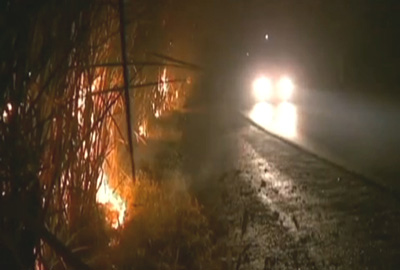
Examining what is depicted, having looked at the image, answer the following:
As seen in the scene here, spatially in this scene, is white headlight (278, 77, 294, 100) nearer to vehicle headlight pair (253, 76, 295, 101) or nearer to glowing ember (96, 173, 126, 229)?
vehicle headlight pair (253, 76, 295, 101)

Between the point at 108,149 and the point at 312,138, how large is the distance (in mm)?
9094

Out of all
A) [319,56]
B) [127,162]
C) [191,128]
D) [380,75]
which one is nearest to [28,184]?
[127,162]

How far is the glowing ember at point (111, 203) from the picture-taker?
23.0 ft

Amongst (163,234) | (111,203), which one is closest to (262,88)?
(111,203)

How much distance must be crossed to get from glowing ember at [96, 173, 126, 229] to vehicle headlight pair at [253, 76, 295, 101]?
20.5 meters

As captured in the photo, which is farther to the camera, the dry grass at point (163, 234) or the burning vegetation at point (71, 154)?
the dry grass at point (163, 234)

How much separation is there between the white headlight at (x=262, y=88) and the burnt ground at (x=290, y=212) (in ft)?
49.6

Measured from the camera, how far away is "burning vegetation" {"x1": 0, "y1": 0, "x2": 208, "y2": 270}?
149 inches

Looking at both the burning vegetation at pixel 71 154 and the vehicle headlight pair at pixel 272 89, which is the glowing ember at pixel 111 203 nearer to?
the burning vegetation at pixel 71 154

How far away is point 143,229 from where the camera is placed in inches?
273

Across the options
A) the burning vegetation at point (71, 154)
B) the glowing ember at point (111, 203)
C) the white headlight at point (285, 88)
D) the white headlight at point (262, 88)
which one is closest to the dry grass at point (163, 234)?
the burning vegetation at point (71, 154)

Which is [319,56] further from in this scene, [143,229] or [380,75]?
[143,229]

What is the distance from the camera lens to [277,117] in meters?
20.5

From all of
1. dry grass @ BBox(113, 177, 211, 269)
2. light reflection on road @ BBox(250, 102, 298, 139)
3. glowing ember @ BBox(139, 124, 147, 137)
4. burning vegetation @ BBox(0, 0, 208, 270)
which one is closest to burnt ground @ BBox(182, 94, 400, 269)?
dry grass @ BBox(113, 177, 211, 269)
